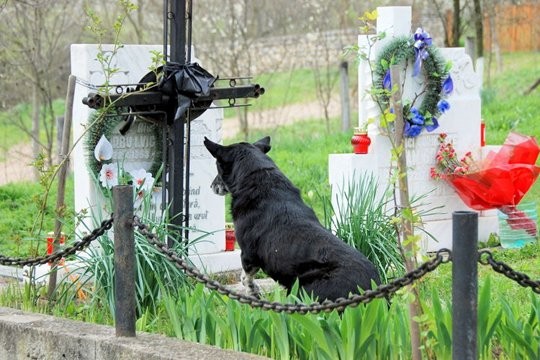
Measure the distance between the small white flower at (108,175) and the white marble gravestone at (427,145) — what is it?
2.21 meters

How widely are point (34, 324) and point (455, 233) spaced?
2744 mm

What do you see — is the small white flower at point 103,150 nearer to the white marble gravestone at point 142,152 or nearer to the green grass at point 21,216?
the white marble gravestone at point 142,152

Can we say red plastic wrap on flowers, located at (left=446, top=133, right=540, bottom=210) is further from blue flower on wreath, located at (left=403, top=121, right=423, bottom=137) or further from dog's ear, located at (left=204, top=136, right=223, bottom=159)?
dog's ear, located at (left=204, top=136, right=223, bottom=159)

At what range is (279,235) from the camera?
6.65 meters

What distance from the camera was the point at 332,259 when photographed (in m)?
6.34

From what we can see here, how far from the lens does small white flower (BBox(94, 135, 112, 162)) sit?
8367 millimetres

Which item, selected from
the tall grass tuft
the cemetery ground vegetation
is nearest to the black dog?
the cemetery ground vegetation

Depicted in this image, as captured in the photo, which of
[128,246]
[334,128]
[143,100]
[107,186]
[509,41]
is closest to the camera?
[128,246]

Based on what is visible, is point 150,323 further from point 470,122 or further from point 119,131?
point 470,122

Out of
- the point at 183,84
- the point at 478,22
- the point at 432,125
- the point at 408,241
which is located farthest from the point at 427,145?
the point at 478,22

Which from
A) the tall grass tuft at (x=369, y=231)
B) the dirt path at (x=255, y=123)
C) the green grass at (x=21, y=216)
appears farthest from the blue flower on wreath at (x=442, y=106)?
the dirt path at (x=255, y=123)

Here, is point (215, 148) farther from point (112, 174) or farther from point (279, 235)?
point (112, 174)

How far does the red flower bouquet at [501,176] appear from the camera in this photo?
10164 mm

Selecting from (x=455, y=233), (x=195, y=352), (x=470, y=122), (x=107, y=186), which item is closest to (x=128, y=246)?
(x=195, y=352)
